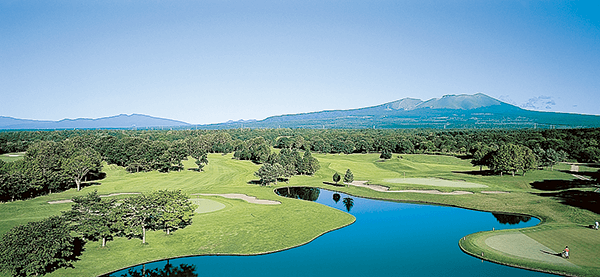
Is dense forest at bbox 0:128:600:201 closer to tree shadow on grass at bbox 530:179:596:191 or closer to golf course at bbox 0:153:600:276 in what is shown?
golf course at bbox 0:153:600:276

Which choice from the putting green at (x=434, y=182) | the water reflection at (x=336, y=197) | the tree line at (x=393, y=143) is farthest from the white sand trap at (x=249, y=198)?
the tree line at (x=393, y=143)

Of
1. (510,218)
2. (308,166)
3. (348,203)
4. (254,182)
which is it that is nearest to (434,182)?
(348,203)

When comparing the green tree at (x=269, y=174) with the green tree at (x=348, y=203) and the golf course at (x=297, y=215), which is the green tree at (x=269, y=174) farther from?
the green tree at (x=348, y=203)

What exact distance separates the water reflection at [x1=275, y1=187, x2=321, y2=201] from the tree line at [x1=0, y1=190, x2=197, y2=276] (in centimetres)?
2573

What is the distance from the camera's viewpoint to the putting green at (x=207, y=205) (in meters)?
54.6

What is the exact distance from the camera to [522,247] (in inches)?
1465

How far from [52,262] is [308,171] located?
66.6 m

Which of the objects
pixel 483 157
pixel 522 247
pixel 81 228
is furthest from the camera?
pixel 483 157

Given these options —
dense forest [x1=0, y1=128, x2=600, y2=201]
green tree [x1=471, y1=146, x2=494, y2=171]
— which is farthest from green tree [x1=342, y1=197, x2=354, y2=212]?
green tree [x1=471, y1=146, x2=494, y2=171]

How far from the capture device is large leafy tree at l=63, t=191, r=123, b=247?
3694 cm

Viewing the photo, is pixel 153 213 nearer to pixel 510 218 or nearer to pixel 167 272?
pixel 167 272

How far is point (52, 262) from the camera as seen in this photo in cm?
3052

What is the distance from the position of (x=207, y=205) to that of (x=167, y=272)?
2491 centimetres

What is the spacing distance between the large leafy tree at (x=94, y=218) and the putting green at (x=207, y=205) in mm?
15508
